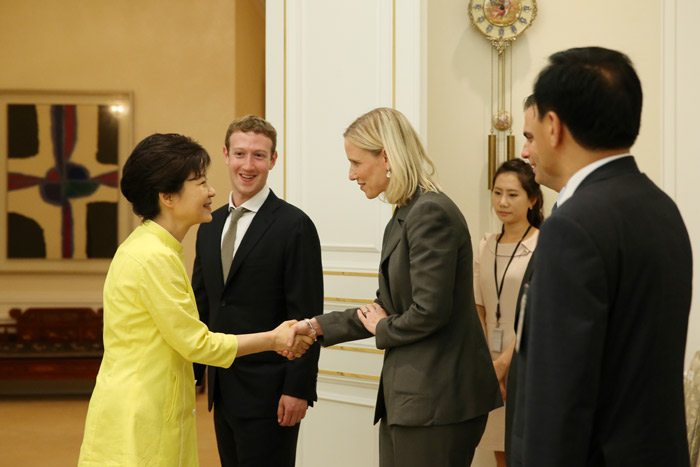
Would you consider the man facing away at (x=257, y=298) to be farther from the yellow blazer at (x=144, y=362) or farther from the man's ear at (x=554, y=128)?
the man's ear at (x=554, y=128)

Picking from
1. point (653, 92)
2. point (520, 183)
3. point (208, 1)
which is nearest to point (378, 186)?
point (520, 183)

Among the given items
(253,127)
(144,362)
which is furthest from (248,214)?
(144,362)

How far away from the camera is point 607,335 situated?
3.99 ft

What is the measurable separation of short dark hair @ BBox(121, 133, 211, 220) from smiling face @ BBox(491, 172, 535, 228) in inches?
68.8

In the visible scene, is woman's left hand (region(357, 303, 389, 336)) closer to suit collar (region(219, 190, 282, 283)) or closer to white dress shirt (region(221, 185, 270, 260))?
suit collar (region(219, 190, 282, 283))

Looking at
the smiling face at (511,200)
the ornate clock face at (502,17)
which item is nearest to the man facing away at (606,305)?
the smiling face at (511,200)

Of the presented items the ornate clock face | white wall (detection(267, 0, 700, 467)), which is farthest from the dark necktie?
the ornate clock face

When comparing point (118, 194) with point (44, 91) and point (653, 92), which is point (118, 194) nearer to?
point (44, 91)

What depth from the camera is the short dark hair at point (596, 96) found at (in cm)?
123

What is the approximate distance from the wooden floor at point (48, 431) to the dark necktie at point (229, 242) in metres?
2.54

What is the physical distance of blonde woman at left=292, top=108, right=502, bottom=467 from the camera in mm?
2043

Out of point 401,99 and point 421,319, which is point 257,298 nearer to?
point 421,319

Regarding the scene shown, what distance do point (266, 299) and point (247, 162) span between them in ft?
1.67

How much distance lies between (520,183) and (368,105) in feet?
2.68
